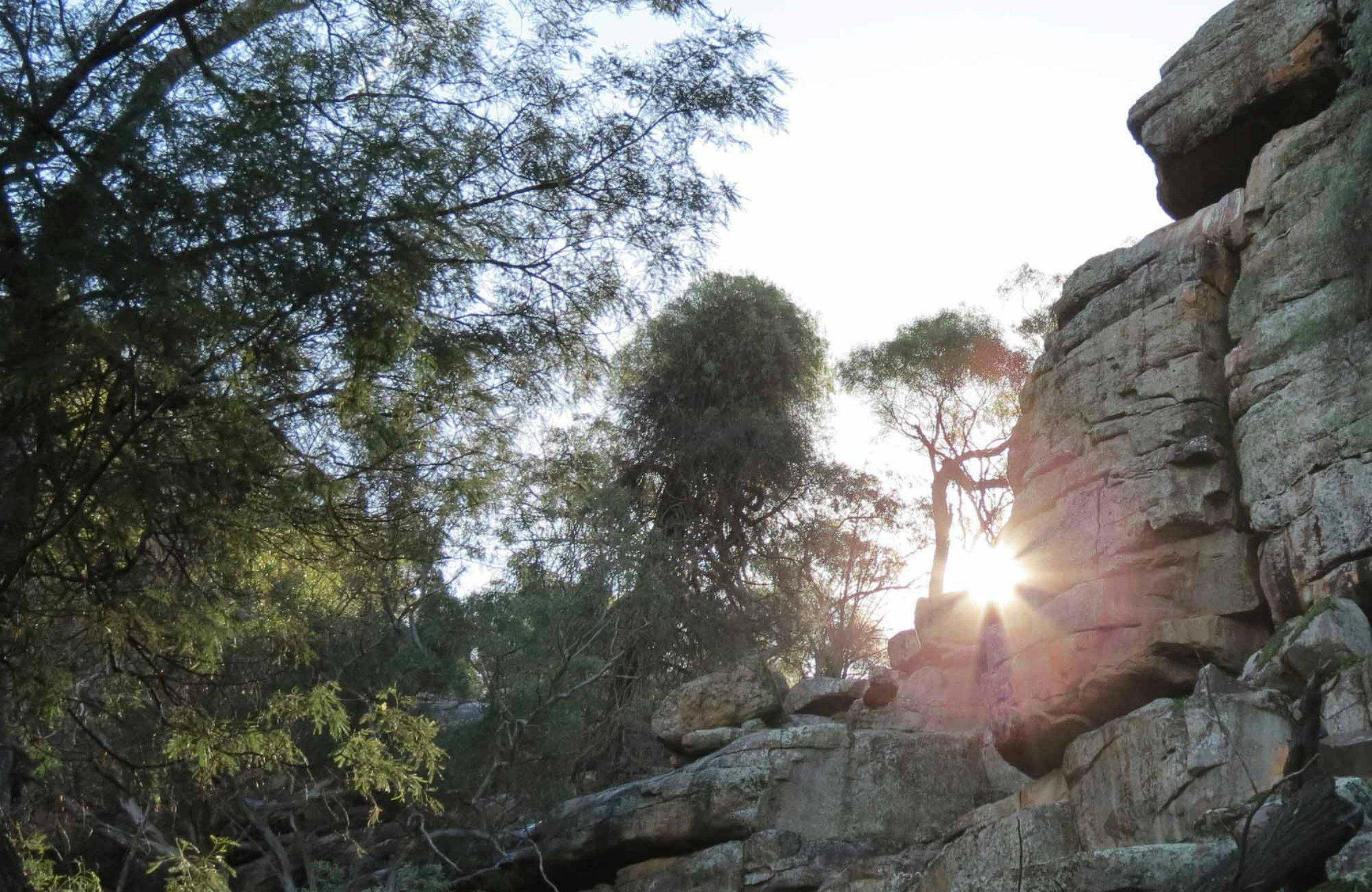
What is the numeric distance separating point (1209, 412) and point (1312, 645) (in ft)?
10.8

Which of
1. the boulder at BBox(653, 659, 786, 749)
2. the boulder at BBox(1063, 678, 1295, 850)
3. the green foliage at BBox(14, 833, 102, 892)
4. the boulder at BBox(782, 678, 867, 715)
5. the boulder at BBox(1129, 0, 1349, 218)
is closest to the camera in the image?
the green foliage at BBox(14, 833, 102, 892)

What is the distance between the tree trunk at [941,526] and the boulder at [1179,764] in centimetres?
1273

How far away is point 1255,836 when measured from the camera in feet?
18.4

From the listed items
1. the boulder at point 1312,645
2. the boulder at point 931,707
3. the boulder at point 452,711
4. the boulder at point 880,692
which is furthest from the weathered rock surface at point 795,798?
the boulder at point 1312,645

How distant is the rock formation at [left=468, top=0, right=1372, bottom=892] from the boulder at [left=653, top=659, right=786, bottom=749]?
60 mm

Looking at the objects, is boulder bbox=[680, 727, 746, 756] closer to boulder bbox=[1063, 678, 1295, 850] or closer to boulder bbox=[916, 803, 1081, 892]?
boulder bbox=[916, 803, 1081, 892]

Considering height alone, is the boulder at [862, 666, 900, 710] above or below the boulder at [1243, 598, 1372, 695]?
above

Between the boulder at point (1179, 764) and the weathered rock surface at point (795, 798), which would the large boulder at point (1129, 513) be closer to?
the boulder at point (1179, 764)

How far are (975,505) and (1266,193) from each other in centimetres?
1442

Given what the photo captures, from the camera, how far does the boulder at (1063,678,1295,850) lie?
30.7ft

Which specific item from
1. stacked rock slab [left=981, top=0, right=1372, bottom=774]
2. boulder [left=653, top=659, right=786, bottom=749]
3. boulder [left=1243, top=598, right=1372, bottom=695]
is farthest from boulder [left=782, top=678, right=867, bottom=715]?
boulder [left=1243, top=598, right=1372, bottom=695]

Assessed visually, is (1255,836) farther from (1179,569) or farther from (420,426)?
(1179,569)

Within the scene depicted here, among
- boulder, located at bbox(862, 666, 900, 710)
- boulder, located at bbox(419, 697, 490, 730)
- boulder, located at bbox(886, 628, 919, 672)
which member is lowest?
boulder, located at bbox(419, 697, 490, 730)

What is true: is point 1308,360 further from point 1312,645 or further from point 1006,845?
point 1006,845
